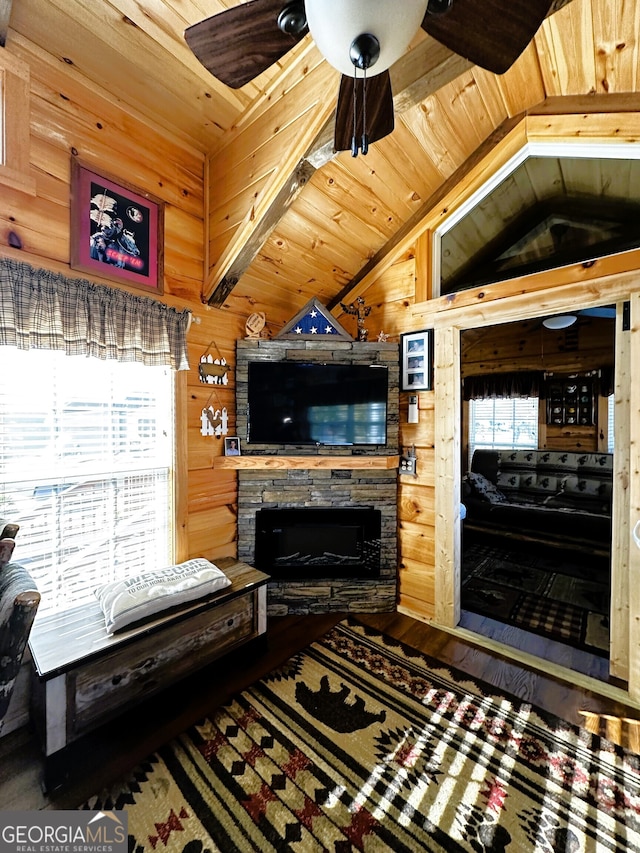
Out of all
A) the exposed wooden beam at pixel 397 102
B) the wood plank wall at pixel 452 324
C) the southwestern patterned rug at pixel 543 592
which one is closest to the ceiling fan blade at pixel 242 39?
the exposed wooden beam at pixel 397 102

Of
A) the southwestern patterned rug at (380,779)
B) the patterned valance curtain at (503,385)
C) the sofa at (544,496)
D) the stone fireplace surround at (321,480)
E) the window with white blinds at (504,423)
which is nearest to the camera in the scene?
the southwestern patterned rug at (380,779)

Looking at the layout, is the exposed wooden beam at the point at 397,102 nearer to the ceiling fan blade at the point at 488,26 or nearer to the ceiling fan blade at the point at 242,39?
the ceiling fan blade at the point at 488,26

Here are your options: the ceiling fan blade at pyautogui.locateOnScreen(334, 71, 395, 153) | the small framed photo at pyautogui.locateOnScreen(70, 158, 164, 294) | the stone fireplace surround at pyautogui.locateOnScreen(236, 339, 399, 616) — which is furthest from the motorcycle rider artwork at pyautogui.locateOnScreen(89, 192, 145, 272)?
the ceiling fan blade at pyautogui.locateOnScreen(334, 71, 395, 153)

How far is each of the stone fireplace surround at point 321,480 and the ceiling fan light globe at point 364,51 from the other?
1894 millimetres

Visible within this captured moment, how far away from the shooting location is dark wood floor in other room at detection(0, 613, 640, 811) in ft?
5.03

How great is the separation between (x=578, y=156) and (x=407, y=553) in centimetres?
300

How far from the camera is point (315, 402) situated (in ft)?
9.09

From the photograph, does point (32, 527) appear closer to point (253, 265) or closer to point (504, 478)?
point (253, 265)

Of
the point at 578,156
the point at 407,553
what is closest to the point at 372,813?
the point at 407,553

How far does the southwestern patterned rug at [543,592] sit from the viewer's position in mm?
2650

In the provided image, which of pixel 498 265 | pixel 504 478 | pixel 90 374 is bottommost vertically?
pixel 504 478

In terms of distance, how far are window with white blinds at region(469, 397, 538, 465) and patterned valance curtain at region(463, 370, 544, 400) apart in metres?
0.15

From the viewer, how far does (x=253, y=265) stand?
271 centimetres

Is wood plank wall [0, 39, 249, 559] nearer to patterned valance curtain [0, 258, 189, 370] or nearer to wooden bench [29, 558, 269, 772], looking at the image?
patterned valance curtain [0, 258, 189, 370]
